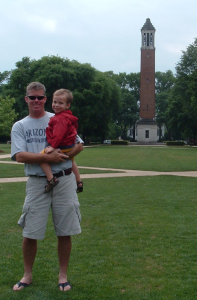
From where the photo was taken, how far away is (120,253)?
17.0ft

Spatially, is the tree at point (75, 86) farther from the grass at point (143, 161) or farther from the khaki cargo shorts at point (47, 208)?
the khaki cargo shorts at point (47, 208)

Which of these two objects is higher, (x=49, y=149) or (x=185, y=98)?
(x=185, y=98)

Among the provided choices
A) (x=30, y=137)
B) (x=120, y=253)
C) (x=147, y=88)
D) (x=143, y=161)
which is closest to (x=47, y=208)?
(x=30, y=137)

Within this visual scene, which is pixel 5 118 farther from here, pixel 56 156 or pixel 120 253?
pixel 56 156

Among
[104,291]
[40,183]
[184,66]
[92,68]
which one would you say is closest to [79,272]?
Result: [104,291]

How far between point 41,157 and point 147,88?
61.9 metres

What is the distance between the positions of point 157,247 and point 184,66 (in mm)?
52654

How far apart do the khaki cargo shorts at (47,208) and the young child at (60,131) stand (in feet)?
0.43

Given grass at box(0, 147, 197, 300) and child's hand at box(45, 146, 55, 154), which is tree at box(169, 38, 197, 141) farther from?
child's hand at box(45, 146, 55, 154)

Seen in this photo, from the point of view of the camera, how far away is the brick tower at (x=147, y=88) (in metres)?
64.2

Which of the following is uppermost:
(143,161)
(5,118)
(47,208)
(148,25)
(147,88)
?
(148,25)

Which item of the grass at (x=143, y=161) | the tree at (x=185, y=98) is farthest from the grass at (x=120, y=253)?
the tree at (x=185, y=98)

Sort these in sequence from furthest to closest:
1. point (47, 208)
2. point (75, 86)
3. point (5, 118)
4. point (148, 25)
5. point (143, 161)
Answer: point (148, 25) → point (75, 86) → point (5, 118) → point (143, 161) → point (47, 208)

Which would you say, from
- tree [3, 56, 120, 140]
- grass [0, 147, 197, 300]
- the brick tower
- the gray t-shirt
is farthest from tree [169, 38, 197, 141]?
the gray t-shirt
